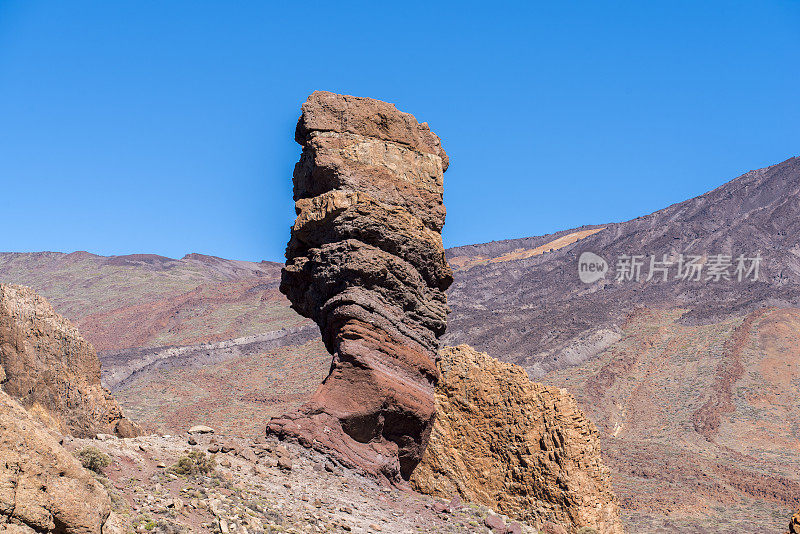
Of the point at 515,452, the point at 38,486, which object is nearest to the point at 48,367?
the point at 38,486

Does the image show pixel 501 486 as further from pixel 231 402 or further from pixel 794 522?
pixel 231 402

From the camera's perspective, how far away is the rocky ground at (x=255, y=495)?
7.07 meters

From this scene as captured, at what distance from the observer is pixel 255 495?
828 centimetres

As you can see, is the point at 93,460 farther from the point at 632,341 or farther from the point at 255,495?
the point at 632,341

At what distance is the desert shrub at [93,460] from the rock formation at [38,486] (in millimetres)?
2227

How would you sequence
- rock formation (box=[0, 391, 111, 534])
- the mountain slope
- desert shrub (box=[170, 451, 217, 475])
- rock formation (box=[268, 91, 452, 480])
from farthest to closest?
the mountain slope
rock formation (box=[268, 91, 452, 480])
desert shrub (box=[170, 451, 217, 475])
rock formation (box=[0, 391, 111, 534])

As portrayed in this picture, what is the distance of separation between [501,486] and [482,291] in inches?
2740

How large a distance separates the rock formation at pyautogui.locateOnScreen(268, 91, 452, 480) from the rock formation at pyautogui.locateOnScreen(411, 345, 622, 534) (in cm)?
97

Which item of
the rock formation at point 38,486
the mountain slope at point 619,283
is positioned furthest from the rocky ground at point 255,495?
the mountain slope at point 619,283

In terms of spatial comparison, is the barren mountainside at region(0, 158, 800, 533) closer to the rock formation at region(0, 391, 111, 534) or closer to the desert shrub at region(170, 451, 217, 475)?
the desert shrub at region(170, 451, 217, 475)

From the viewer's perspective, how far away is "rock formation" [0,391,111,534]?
4543 millimetres

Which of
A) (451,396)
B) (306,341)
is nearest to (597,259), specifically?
(306,341)

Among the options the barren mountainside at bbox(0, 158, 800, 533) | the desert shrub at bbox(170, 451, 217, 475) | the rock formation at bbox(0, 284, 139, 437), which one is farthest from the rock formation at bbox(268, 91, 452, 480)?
the barren mountainside at bbox(0, 158, 800, 533)

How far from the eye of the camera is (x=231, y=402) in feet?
143
